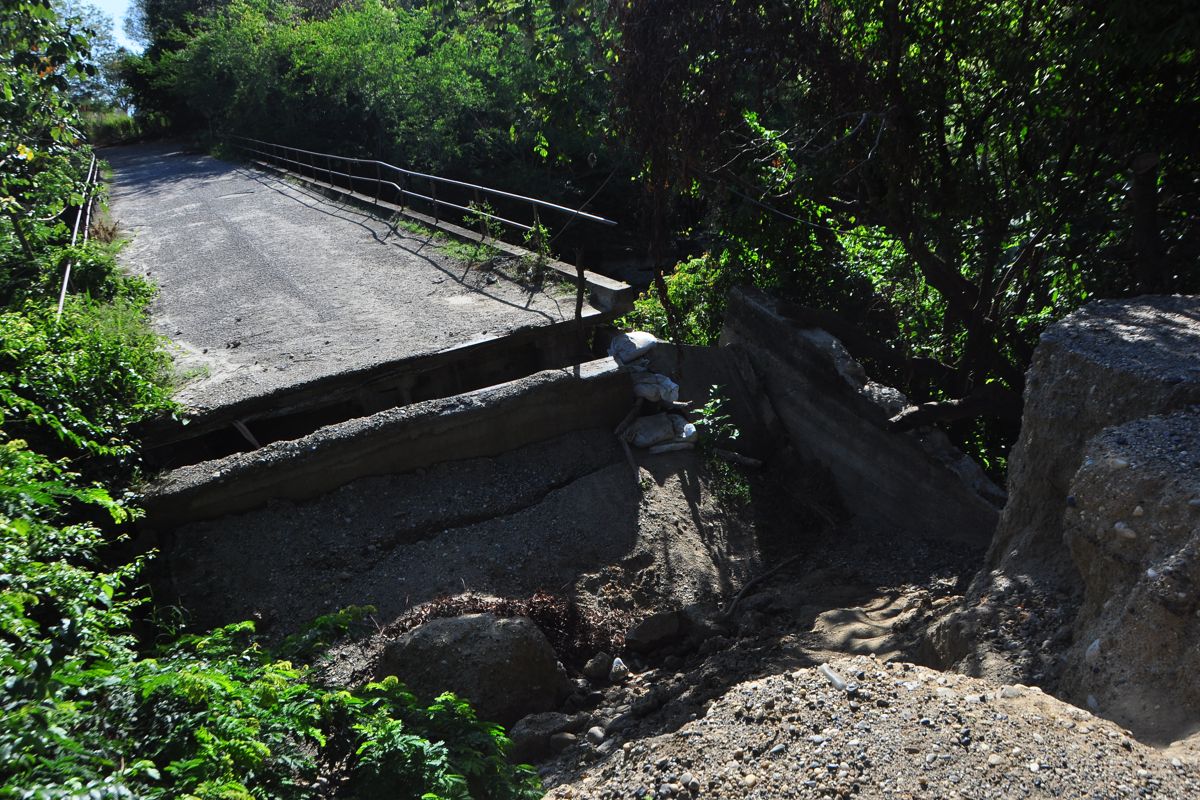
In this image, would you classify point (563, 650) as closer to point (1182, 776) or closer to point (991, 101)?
point (1182, 776)

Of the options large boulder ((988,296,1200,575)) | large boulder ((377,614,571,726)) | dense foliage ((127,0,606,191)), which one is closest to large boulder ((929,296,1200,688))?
large boulder ((988,296,1200,575))

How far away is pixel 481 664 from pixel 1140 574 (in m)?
3.34

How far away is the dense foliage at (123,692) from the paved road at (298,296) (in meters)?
1.26

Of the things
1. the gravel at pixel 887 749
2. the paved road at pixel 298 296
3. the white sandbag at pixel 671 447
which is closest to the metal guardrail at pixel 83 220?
the paved road at pixel 298 296

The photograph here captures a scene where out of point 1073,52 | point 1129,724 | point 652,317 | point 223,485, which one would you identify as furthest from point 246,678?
point 652,317

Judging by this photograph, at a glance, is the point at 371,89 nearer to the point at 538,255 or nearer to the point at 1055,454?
the point at 538,255

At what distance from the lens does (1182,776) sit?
277 cm

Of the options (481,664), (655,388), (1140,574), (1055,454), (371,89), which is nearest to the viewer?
(1140,574)

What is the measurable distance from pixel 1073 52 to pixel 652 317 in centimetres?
527

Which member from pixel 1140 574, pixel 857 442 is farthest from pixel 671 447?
pixel 1140 574

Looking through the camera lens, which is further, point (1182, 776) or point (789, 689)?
point (789, 689)

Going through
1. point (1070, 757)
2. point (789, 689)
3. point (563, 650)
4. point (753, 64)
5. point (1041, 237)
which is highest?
point (753, 64)

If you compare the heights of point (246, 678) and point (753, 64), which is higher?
point (753, 64)

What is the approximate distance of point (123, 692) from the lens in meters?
3.26
